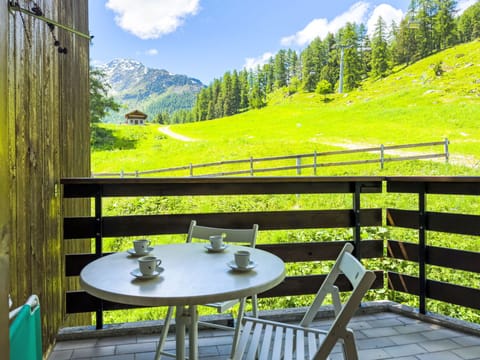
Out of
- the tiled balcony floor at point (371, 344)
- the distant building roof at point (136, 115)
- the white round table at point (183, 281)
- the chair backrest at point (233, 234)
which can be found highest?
the distant building roof at point (136, 115)

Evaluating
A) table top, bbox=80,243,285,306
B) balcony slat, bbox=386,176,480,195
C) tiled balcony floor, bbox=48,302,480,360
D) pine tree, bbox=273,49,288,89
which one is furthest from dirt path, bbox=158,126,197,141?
table top, bbox=80,243,285,306

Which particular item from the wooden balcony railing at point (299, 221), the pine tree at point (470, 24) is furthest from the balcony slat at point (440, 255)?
the pine tree at point (470, 24)

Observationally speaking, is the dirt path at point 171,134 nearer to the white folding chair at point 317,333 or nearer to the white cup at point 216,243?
the white cup at point 216,243

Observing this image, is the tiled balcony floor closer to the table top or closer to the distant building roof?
the table top

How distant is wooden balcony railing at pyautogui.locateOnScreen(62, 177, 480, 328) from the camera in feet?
7.59

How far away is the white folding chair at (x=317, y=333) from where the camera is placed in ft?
3.79

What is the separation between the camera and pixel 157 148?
1132cm

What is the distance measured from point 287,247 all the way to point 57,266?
4.96 ft

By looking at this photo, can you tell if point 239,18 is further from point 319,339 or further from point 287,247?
point 319,339

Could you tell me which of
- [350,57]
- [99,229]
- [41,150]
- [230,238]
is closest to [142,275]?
[230,238]

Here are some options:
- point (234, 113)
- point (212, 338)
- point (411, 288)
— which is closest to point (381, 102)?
point (234, 113)

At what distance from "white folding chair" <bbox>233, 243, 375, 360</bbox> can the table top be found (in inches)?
10.3

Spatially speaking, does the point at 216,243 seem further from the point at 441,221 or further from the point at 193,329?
the point at 441,221

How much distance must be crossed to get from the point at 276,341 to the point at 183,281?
0.52 metres
